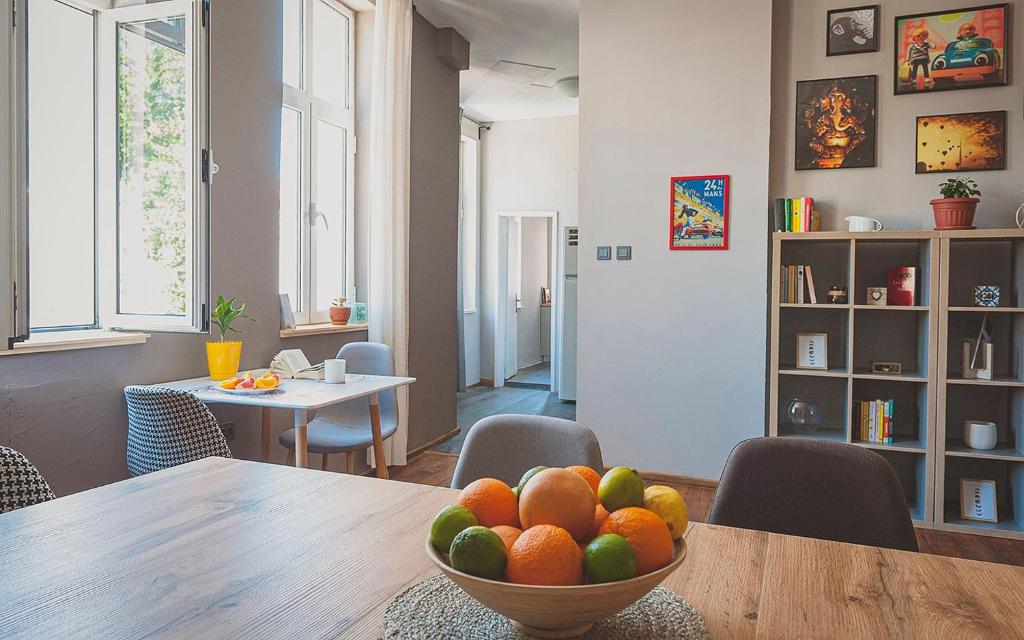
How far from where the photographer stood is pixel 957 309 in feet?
10.5

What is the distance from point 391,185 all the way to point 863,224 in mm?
2587

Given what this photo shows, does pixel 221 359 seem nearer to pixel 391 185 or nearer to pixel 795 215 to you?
pixel 391 185

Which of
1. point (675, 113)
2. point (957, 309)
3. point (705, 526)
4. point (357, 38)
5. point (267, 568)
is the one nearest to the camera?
point (267, 568)

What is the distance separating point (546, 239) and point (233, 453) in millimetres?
7600

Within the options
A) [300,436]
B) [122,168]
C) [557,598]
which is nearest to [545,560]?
[557,598]

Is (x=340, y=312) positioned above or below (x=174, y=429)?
above

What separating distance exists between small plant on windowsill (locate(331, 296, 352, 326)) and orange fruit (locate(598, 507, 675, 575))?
3473 millimetres

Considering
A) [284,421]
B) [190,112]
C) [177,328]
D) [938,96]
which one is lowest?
[284,421]

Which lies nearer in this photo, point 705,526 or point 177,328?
point 705,526

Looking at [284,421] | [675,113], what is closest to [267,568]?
[284,421]

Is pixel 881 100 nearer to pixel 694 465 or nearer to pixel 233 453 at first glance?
pixel 694 465

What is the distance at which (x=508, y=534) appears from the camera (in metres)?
0.77

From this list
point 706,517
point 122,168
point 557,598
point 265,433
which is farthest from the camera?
point 706,517

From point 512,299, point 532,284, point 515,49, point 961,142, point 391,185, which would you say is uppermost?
point 515,49
